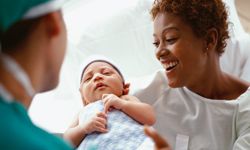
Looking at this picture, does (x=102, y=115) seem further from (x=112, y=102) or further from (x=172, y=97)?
(x=172, y=97)

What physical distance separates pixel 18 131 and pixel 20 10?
0.57ft

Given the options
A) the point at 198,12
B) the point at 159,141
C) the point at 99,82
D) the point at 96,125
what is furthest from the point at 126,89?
the point at 159,141

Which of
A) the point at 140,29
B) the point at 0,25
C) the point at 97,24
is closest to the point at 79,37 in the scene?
the point at 97,24

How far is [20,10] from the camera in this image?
1.85 feet

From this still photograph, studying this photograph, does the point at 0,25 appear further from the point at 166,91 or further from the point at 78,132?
the point at 166,91

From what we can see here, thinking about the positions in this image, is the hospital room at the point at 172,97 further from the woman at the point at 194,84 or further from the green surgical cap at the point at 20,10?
the green surgical cap at the point at 20,10

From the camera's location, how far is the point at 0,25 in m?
0.56

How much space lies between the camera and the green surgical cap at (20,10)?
555 mm

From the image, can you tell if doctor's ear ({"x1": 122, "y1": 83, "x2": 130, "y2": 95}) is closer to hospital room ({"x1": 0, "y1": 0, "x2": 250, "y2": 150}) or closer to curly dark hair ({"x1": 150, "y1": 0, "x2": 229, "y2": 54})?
hospital room ({"x1": 0, "y1": 0, "x2": 250, "y2": 150})

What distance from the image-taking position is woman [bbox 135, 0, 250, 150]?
4.12 feet

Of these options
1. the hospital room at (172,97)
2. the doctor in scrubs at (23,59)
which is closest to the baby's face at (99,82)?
the hospital room at (172,97)

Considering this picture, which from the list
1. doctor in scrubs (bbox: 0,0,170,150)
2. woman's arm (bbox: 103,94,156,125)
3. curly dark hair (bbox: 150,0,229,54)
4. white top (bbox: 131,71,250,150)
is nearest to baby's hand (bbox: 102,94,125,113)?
woman's arm (bbox: 103,94,156,125)

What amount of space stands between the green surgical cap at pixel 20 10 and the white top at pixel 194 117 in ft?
2.76

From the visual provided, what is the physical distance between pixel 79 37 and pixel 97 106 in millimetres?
540
